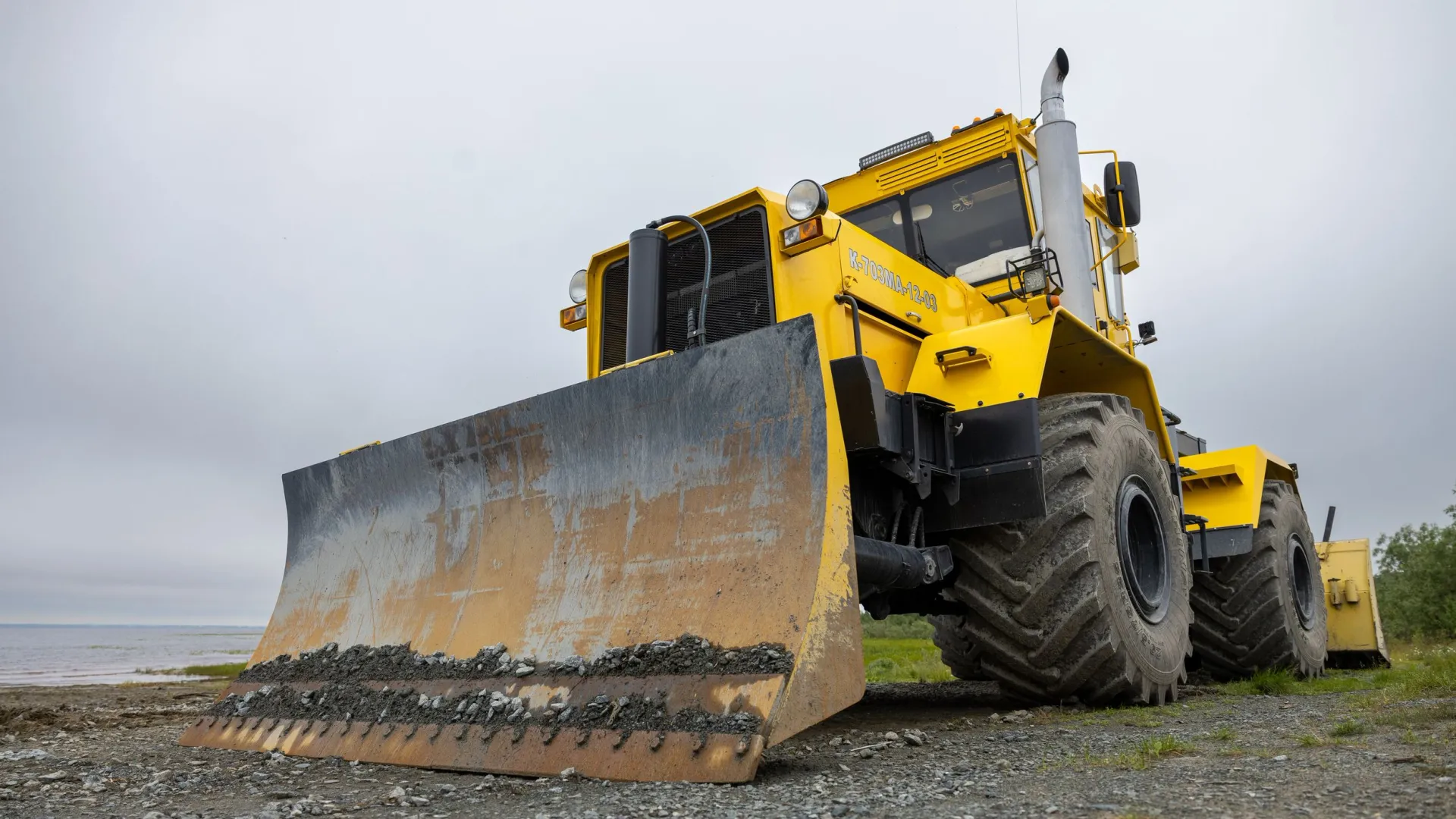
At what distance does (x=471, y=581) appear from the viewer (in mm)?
4223

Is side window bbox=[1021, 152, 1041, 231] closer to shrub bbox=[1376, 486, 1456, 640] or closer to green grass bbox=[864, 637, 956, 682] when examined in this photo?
green grass bbox=[864, 637, 956, 682]

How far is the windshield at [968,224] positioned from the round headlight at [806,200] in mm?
1761

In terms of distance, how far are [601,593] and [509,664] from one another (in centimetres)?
44

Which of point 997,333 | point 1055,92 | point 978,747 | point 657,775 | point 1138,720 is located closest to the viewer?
point 657,775

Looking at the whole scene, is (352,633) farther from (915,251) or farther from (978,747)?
(915,251)

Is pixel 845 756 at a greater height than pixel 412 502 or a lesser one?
lesser

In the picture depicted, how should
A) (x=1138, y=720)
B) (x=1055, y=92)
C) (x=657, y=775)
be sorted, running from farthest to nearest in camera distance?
(x=1055, y=92), (x=1138, y=720), (x=657, y=775)

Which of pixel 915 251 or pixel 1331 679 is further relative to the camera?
pixel 1331 679

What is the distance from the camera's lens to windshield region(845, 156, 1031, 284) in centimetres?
579

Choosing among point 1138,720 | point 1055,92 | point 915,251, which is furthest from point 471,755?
point 1055,92

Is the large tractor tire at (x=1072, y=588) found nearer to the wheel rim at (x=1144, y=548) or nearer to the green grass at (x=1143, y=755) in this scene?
the wheel rim at (x=1144, y=548)

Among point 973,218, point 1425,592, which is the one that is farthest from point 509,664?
point 1425,592

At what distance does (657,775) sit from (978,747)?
1.36m

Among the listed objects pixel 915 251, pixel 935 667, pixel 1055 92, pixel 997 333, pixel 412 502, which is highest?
pixel 1055 92
